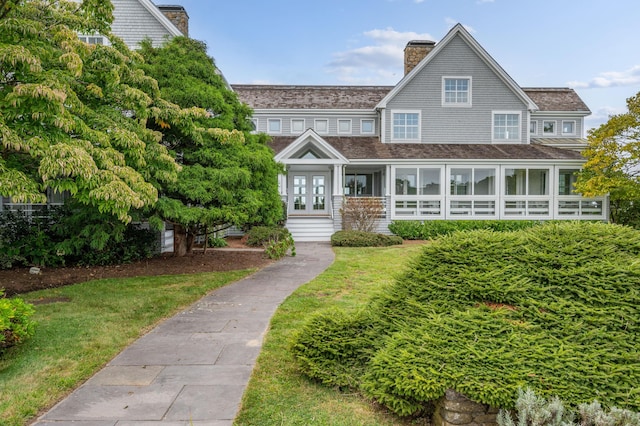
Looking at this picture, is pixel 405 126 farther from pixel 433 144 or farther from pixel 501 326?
pixel 501 326

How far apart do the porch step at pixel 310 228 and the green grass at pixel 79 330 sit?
8.73 meters

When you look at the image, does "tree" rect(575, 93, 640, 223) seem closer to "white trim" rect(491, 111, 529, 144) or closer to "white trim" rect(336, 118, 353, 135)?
"white trim" rect(491, 111, 529, 144)

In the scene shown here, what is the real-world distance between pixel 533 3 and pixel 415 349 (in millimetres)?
14955

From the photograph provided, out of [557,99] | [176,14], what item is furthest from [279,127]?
[557,99]

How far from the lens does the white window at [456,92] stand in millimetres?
21234

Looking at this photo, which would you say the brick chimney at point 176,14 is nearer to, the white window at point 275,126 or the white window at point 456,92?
the white window at point 275,126

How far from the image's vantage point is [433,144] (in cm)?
2117

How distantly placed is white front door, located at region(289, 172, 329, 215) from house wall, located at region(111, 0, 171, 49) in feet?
29.7

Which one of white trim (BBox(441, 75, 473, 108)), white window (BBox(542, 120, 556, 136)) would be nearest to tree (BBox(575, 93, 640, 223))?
white trim (BBox(441, 75, 473, 108))

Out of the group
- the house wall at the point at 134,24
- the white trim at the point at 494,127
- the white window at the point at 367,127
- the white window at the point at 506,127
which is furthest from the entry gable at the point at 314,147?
the white window at the point at 506,127

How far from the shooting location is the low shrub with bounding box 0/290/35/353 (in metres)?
4.37

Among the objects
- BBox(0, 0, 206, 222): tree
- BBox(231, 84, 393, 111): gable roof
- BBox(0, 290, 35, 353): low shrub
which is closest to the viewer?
BBox(0, 290, 35, 353): low shrub

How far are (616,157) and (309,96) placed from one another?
53.1 ft

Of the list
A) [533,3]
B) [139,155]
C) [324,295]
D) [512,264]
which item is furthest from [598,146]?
[139,155]
